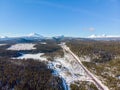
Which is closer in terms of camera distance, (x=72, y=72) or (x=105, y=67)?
(x=72, y=72)

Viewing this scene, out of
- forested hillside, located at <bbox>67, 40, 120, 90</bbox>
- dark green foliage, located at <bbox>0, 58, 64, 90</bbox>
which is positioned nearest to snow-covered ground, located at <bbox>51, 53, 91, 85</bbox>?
forested hillside, located at <bbox>67, 40, 120, 90</bbox>

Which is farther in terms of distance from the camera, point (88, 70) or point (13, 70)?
point (88, 70)

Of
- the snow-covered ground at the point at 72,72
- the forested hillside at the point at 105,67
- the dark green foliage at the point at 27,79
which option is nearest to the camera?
the dark green foliage at the point at 27,79

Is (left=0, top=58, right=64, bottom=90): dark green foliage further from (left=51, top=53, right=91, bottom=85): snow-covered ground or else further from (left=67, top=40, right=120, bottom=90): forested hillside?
(left=67, top=40, right=120, bottom=90): forested hillside

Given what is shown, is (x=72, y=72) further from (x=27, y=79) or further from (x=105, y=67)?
Answer: (x=27, y=79)

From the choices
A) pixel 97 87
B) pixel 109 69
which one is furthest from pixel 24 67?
pixel 109 69

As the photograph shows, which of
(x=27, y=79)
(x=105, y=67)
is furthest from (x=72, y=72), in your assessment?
(x=27, y=79)

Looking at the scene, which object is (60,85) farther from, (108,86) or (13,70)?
(13,70)

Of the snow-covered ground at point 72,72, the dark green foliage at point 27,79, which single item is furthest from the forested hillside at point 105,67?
the dark green foliage at point 27,79

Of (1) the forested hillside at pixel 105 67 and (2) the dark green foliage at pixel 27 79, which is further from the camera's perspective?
(1) the forested hillside at pixel 105 67

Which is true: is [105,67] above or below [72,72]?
above

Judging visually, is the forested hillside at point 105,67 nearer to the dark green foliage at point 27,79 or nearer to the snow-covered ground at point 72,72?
the snow-covered ground at point 72,72
